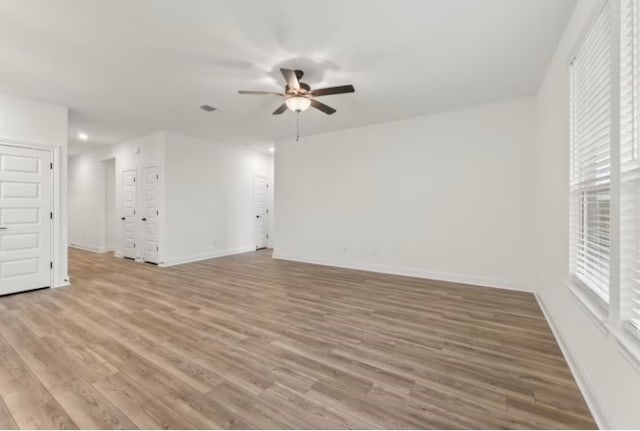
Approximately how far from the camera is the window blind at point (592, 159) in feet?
5.85

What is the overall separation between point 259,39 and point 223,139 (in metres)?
4.40

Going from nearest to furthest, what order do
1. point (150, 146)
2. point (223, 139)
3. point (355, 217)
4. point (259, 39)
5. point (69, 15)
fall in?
point (69, 15) < point (259, 39) < point (355, 217) < point (150, 146) < point (223, 139)

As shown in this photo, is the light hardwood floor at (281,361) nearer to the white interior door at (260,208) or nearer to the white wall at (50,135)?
the white wall at (50,135)

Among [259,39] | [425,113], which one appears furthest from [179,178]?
[425,113]

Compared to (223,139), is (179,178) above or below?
below

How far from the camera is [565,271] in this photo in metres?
2.54

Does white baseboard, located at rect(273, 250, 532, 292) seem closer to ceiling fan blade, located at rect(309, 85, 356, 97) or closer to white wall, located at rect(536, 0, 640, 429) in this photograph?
white wall, located at rect(536, 0, 640, 429)

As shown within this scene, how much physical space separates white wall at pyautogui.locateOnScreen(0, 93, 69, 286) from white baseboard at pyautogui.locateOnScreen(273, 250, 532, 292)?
4.23 meters

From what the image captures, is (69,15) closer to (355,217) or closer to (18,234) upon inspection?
(18,234)

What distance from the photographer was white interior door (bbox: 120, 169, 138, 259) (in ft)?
21.9

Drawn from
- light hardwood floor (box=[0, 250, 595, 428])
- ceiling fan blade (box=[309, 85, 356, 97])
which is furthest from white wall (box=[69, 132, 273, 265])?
ceiling fan blade (box=[309, 85, 356, 97])

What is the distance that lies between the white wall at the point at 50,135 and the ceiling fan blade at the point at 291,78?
157 inches

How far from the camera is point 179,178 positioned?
6242 millimetres

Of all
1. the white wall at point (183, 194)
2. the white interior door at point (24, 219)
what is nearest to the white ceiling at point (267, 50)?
the white interior door at point (24, 219)
